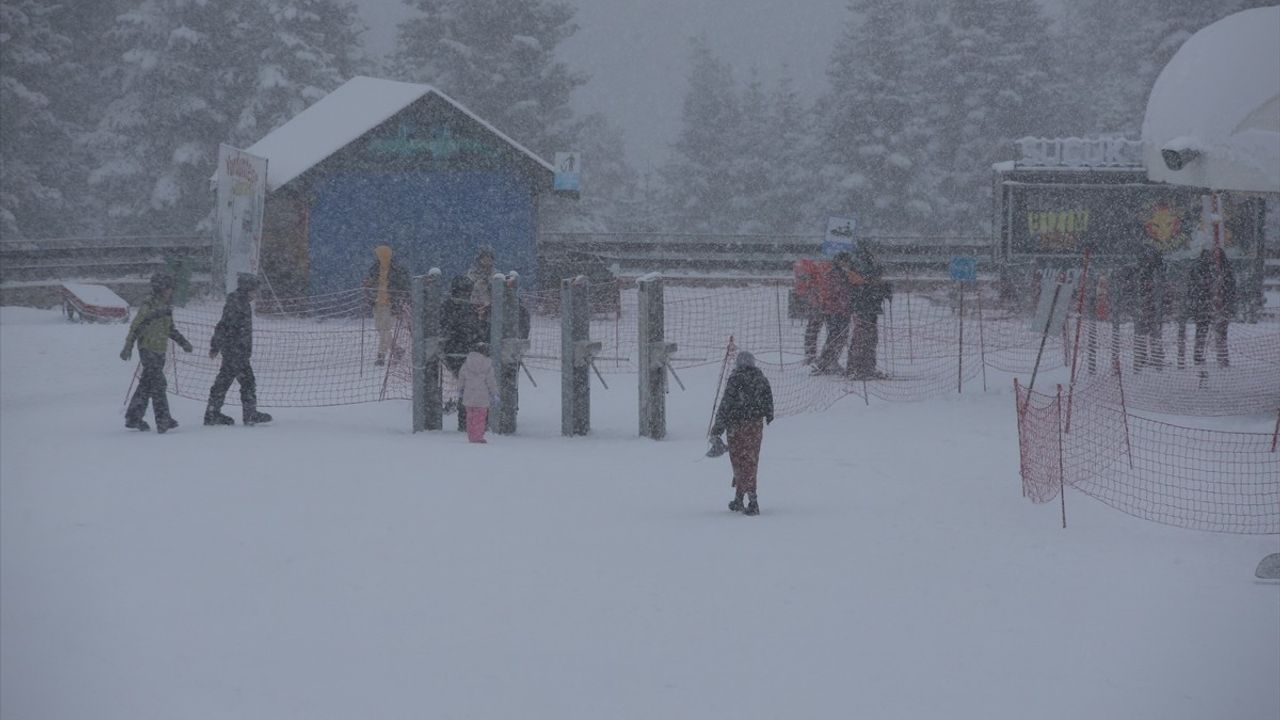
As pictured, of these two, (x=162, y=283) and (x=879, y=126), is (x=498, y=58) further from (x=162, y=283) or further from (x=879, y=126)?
(x=162, y=283)

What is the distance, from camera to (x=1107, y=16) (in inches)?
2231

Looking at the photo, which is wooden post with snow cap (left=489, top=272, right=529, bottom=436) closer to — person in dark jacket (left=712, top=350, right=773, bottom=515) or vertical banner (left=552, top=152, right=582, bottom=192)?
person in dark jacket (left=712, top=350, right=773, bottom=515)

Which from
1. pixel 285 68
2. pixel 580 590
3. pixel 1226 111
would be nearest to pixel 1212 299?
pixel 1226 111

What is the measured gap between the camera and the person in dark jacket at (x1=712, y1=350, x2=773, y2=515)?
10445 mm

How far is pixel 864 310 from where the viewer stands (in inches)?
707

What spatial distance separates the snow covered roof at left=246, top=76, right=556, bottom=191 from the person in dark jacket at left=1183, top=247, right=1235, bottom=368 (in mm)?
13824

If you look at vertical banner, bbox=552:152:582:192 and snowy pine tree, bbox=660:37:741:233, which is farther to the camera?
snowy pine tree, bbox=660:37:741:233

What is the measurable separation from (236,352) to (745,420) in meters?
6.02

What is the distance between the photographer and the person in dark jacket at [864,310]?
1781 cm

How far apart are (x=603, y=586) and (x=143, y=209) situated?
128 feet

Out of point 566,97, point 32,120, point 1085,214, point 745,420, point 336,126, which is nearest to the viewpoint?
point 745,420

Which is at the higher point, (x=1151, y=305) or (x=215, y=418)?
(x=1151, y=305)

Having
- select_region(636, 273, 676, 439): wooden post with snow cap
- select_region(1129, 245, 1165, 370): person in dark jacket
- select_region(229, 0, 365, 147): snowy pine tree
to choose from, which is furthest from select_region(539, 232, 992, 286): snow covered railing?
select_region(636, 273, 676, 439): wooden post with snow cap

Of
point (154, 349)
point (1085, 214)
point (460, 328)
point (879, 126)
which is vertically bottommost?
point (154, 349)
